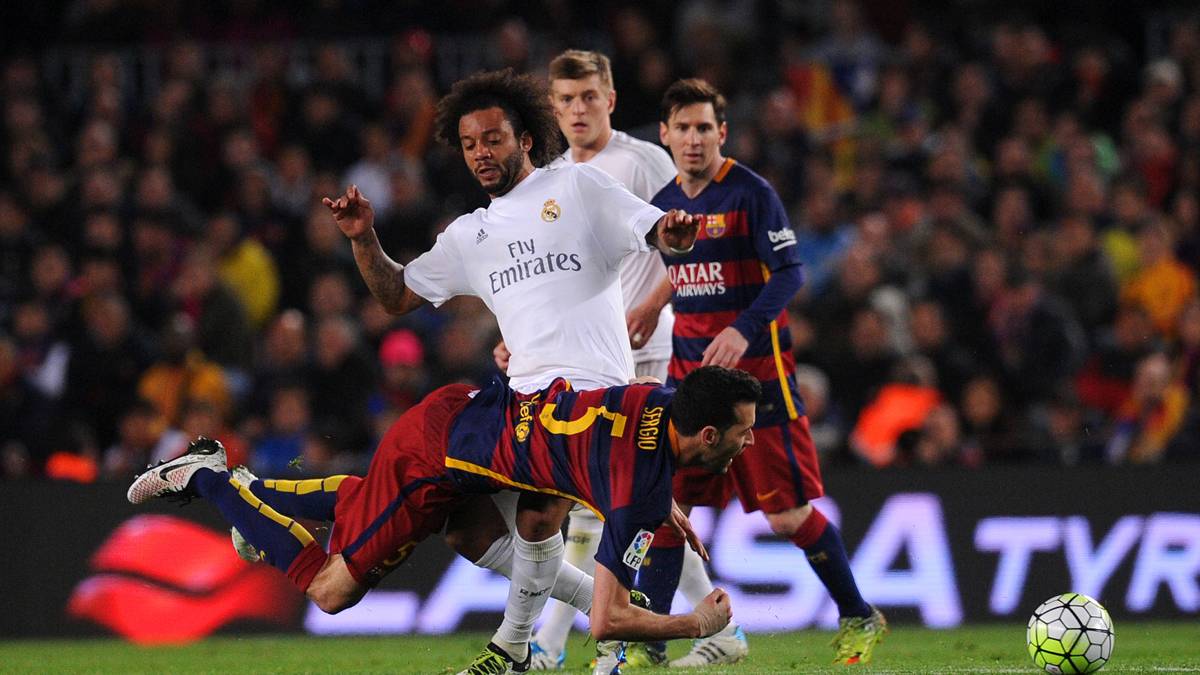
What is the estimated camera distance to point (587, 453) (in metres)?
6.39

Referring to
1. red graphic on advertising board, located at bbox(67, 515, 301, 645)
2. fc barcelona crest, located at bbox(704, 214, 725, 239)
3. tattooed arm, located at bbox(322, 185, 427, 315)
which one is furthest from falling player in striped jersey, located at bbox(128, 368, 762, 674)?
red graphic on advertising board, located at bbox(67, 515, 301, 645)

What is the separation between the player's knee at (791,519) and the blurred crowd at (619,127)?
3.31m

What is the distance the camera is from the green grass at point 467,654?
25.9ft

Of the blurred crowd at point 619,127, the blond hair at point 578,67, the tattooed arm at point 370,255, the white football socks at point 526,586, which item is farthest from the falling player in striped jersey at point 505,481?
the blurred crowd at point 619,127

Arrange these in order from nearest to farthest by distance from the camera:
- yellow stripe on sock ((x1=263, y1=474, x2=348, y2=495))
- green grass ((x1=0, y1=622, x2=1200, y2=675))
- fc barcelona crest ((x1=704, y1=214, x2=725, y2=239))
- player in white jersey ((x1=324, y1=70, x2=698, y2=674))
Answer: player in white jersey ((x1=324, y1=70, x2=698, y2=674)) < yellow stripe on sock ((x1=263, y1=474, x2=348, y2=495)) < green grass ((x1=0, y1=622, x2=1200, y2=675)) < fc barcelona crest ((x1=704, y1=214, x2=725, y2=239))

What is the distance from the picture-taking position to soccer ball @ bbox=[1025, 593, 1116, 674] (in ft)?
22.5

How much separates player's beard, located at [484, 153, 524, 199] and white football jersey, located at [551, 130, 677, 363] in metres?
1.29

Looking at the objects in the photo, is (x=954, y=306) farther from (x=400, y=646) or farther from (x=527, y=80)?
(x=527, y=80)

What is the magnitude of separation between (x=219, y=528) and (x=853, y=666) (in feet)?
15.0

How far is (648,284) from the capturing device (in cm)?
870

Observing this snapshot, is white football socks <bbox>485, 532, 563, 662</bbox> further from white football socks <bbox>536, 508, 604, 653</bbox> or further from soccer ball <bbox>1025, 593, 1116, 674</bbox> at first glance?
soccer ball <bbox>1025, 593, 1116, 674</bbox>

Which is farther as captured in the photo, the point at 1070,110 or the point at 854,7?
the point at 854,7

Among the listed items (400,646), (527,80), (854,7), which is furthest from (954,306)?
(527,80)

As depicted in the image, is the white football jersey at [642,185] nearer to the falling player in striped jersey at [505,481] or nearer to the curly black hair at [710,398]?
the falling player in striped jersey at [505,481]
